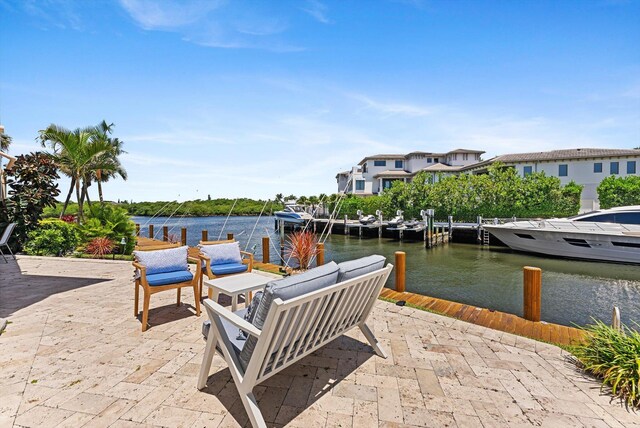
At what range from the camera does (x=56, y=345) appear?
2.75 metres

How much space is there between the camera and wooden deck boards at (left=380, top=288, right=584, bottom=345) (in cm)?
320

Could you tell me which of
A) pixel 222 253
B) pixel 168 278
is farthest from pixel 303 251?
pixel 168 278

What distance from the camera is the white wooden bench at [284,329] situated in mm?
1600

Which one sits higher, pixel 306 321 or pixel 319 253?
pixel 306 321

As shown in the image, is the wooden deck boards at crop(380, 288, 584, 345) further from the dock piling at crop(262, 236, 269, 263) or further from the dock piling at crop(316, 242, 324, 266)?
the dock piling at crop(262, 236, 269, 263)

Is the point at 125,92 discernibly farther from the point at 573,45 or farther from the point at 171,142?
the point at 573,45

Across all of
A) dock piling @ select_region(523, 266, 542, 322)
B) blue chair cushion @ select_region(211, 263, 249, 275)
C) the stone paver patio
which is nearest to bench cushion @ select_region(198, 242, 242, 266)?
blue chair cushion @ select_region(211, 263, 249, 275)

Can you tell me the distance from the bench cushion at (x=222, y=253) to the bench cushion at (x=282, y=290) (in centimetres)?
262

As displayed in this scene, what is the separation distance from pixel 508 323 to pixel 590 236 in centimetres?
1285

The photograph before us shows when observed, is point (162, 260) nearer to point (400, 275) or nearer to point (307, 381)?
point (307, 381)

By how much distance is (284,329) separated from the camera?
1700 mm

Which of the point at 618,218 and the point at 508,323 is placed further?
the point at 618,218

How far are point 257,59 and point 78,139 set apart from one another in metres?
7.40

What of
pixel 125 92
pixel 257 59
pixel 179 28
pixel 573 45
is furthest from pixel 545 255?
pixel 125 92
